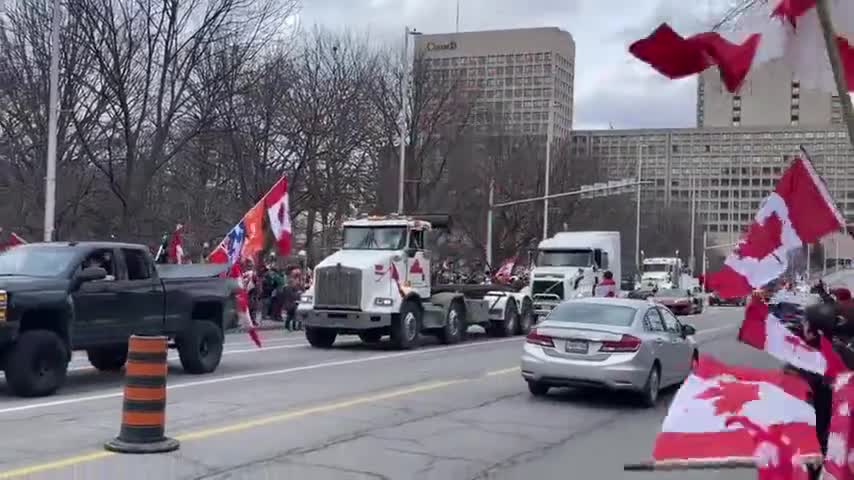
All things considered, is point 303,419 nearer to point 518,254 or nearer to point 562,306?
point 562,306

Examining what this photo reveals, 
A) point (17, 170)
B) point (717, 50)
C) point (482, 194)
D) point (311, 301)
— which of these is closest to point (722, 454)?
point (717, 50)

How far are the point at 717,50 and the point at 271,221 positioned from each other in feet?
54.6

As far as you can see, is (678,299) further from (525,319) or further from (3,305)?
(3,305)

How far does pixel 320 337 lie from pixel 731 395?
19.4 meters

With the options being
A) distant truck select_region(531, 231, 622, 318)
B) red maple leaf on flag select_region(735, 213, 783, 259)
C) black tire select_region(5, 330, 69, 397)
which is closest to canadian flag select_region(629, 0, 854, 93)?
red maple leaf on flag select_region(735, 213, 783, 259)

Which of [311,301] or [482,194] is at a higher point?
[482,194]

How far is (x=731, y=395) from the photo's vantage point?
3756mm

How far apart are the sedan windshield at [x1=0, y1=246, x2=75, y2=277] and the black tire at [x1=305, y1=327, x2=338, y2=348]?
875 cm

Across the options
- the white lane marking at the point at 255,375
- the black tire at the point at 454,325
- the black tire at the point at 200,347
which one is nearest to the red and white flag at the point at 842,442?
the white lane marking at the point at 255,375

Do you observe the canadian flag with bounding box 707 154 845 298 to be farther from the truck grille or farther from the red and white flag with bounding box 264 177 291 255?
the truck grille

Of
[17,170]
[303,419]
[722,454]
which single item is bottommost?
[303,419]

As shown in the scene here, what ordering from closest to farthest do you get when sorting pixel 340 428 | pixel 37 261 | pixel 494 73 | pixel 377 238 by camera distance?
1. pixel 340 428
2. pixel 37 261
3. pixel 377 238
4. pixel 494 73

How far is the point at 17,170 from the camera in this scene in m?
32.8


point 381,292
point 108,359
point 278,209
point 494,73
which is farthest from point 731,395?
point 494,73
